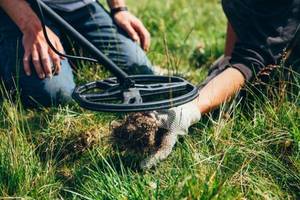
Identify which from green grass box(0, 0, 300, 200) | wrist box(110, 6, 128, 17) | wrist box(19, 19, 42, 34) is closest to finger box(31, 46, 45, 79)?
wrist box(19, 19, 42, 34)

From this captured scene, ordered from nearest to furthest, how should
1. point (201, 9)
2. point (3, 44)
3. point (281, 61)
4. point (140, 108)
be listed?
point (140, 108) → point (281, 61) → point (3, 44) → point (201, 9)

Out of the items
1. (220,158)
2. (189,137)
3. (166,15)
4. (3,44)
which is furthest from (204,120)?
(166,15)

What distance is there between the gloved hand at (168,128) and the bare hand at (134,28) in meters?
1.08

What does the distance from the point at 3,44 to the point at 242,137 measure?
161 cm

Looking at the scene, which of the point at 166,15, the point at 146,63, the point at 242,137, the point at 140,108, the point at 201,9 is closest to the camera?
the point at 140,108

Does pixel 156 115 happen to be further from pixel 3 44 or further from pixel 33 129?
pixel 3 44

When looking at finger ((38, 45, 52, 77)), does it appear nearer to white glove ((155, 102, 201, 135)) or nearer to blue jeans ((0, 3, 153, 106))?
blue jeans ((0, 3, 153, 106))

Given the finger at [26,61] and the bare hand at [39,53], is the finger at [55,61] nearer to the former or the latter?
the bare hand at [39,53]

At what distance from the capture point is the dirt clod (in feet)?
9.93

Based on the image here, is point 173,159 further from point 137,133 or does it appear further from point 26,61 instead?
point 26,61

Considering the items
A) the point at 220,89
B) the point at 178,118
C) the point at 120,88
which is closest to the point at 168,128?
the point at 178,118

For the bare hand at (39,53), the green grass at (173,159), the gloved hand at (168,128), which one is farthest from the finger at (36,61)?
the gloved hand at (168,128)

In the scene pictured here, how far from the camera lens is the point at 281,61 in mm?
3443

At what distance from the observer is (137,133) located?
304 cm
